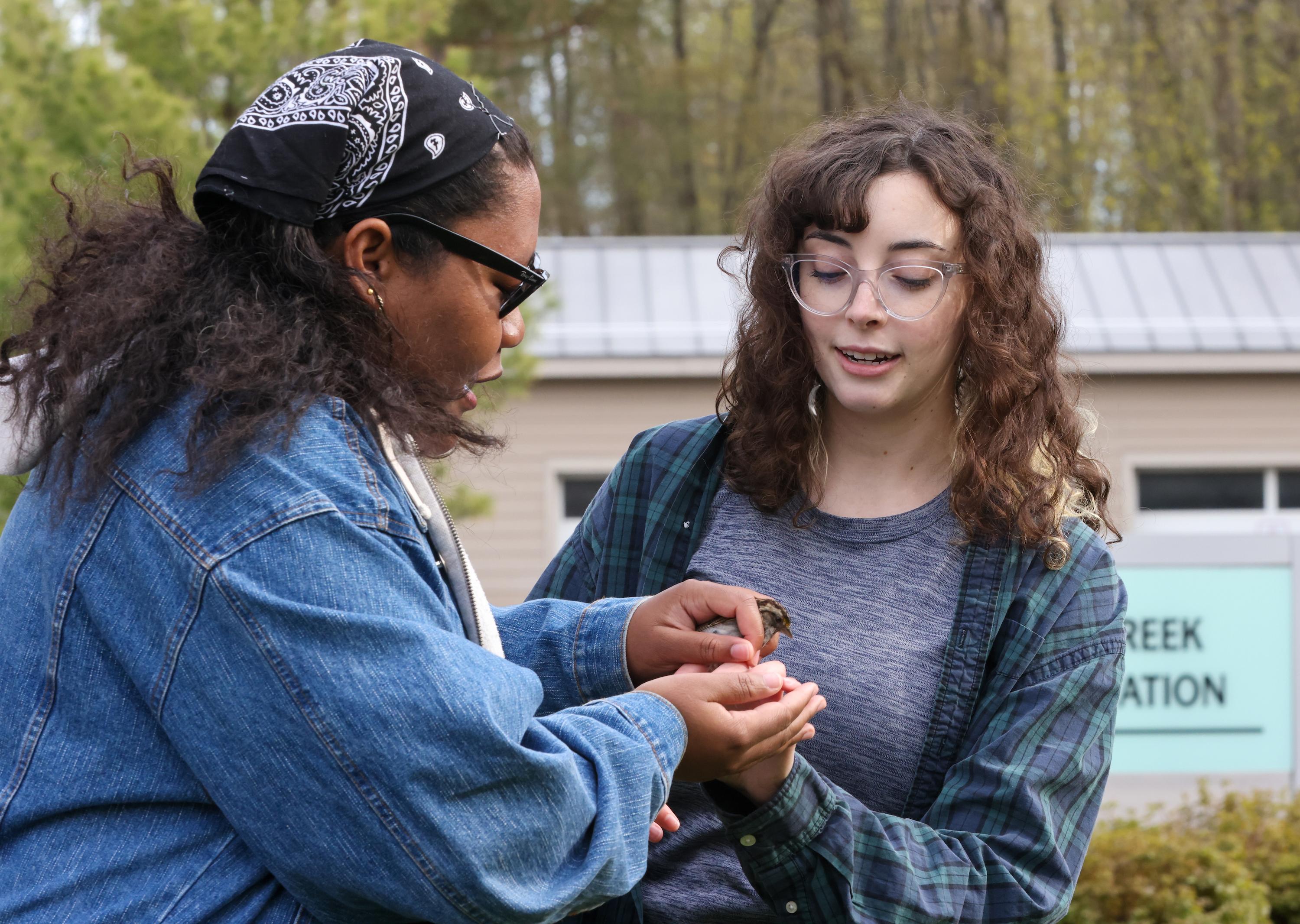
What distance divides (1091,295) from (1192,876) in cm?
755

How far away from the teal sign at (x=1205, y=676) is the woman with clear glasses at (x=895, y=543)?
444 centimetres

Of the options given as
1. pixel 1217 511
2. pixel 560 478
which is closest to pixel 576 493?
pixel 560 478

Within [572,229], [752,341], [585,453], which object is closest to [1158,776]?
[752,341]

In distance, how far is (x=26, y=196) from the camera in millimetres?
6602

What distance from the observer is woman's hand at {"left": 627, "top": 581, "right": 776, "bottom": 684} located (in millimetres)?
1943

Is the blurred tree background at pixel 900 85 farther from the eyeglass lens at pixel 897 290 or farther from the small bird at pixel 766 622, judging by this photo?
the small bird at pixel 766 622

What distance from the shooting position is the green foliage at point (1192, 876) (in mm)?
4820

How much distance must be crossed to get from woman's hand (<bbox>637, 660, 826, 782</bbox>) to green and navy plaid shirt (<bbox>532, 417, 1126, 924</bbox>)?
20 cm

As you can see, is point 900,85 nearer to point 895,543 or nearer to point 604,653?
point 895,543

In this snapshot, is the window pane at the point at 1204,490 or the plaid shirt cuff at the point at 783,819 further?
the window pane at the point at 1204,490

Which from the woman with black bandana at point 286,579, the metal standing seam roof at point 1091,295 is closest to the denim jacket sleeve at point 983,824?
the woman with black bandana at point 286,579

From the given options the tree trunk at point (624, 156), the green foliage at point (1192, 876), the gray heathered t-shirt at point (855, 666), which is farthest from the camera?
the tree trunk at point (624, 156)

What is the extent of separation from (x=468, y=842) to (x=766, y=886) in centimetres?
84

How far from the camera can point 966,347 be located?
2434 millimetres
